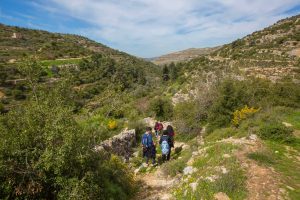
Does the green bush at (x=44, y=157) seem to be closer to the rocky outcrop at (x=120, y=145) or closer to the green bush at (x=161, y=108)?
the rocky outcrop at (x=120, y=145)

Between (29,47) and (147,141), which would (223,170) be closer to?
(147,141)

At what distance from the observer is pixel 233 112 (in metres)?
16.1

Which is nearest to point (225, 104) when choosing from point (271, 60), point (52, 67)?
point (271, 60)

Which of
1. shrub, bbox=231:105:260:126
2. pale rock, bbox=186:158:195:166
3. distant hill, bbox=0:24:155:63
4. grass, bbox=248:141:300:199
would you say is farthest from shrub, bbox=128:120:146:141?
distant hill, bbox=0:24:155:63

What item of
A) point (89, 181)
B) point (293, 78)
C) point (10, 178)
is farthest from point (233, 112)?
point (10, 178)

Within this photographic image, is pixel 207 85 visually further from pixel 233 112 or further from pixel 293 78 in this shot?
pixel 293 78

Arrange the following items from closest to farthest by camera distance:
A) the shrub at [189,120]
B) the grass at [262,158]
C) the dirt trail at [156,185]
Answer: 1. the grass at [262,158]
2. the dirt trail at [156,185]
3. the shrub at [189,120]

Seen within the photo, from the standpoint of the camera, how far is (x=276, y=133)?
35.6 ft

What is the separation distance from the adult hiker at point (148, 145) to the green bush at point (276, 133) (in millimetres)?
4484

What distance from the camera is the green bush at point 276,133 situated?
10672 millimetres

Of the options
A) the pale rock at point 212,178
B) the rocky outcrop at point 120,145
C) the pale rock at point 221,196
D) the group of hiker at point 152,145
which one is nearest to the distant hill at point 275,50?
the rocky outcrop at point 120,145

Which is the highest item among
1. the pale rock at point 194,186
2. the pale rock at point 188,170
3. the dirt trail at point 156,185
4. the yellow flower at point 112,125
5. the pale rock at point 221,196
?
the pale rock at point 221,196

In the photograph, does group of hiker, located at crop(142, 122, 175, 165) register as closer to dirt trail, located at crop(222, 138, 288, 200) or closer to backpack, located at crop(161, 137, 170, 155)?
backpack, located at crop(161, 137, 170, 155)

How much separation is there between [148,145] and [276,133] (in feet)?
16.9
